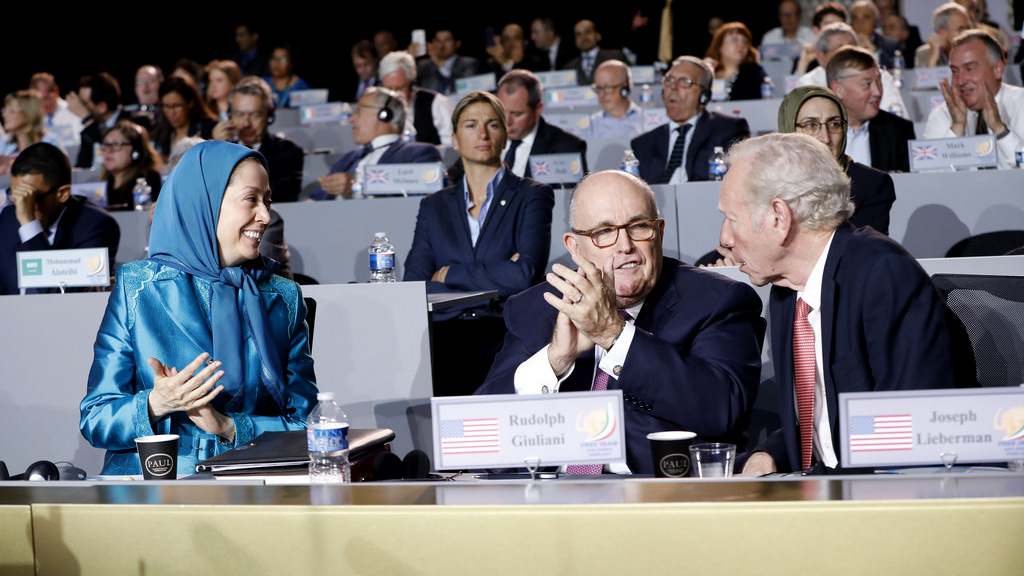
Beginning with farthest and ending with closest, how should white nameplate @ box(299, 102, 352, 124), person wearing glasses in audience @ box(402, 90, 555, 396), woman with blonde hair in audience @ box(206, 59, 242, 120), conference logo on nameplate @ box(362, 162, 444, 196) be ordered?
1. woman with blonde hair in audience @ box(206, 59, 242, 120)
2. white nameplate @ box(299, 102, 352, 124)
3. conference logo on nameplate @ box(362, 162, 444, 196)
4. person wearing glasses in audience @ box(402, 90, 555, 396)

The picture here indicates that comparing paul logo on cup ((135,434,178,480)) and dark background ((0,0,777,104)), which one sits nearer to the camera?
paul logo on cup ((135,434,178,480))

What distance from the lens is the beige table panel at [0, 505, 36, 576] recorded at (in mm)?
1211

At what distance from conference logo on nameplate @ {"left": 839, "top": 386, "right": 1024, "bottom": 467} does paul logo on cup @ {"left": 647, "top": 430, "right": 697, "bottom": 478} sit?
27cm

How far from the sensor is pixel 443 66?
9602mm

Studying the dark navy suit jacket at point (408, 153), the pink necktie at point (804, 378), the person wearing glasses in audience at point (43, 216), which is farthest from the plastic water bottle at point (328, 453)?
the dark navy suit jacket at point (408, 153)

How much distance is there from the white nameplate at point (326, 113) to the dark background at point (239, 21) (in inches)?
86.8

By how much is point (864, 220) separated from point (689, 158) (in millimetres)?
1747

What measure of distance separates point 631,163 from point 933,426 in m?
3.89

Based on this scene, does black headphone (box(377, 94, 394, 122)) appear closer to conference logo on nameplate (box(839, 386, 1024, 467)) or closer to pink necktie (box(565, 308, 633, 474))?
pink necktie (box(565, 308, 633, 474))

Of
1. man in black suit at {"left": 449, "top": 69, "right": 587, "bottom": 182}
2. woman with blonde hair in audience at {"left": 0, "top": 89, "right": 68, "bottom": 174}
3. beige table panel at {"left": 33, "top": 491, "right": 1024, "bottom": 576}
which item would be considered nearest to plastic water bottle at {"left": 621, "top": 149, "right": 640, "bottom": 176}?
man in black suit at {"left": 449, "top": 69, "right": 587, "bottom": 182}

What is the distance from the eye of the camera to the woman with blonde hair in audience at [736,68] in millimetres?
7312

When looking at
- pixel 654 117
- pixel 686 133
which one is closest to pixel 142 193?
pixel 686 133

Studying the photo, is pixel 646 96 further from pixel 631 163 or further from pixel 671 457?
pixel 671 457

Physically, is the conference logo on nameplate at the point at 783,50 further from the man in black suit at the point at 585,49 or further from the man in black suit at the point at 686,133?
the man in black suit at the point at 686,133
